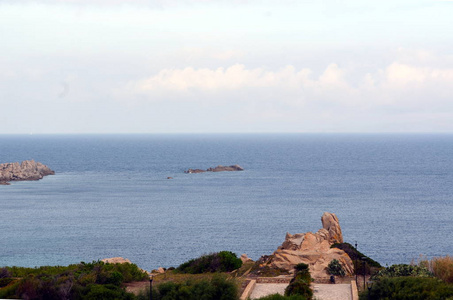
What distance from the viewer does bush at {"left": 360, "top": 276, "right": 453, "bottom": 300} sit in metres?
23.3

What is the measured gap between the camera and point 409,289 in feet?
78.7

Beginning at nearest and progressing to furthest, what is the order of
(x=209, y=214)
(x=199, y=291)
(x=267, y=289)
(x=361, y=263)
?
1. (x=199, y=291)
2. (x=267, y=289)
3. (x=361, y=263)
4. (x=209, y=214)

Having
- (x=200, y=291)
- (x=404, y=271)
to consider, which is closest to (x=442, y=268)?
(x=404, y=271)

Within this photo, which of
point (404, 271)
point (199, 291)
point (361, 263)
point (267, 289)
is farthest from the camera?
point (361, 263)

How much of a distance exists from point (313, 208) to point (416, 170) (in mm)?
79768

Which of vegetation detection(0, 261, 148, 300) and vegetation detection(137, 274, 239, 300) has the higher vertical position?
vegetation detection(137, 274, 239, 300)

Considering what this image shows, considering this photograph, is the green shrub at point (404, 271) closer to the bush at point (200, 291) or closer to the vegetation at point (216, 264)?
the bush at point (200, 291)

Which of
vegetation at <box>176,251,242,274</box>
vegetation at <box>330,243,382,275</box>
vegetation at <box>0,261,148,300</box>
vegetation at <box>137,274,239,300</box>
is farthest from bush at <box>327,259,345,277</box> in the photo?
vegetation at <box>0,261,148,300</box>

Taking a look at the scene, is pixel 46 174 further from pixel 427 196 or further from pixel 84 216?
pixel 427 196

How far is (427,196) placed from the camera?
336 feet

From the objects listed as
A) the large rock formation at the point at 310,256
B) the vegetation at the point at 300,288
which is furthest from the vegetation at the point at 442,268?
the vegetation at the point at 300,288

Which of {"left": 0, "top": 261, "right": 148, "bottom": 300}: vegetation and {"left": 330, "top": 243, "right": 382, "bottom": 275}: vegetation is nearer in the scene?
{"left": 0, "top": 261, "right": 148, "bottom": 300}: vegetation

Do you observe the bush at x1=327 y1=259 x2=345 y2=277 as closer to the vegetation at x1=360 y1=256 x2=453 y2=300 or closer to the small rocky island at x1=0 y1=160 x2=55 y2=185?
the vegetation at x1=360 y1=256 x2=453 y2=300

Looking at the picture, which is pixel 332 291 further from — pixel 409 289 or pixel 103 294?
pixel 103 294
